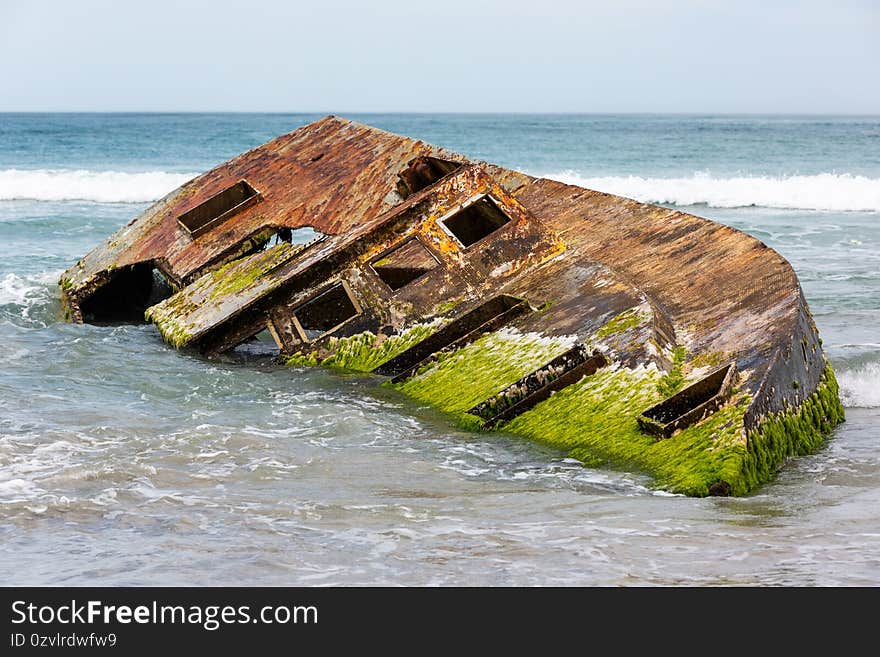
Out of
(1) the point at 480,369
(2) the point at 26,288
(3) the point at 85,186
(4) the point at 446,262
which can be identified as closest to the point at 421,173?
(4) the point at 446,262

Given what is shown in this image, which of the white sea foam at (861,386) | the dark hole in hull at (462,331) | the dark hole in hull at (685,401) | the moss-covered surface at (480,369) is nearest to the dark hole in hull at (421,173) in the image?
the dark hole in hull at (462,331)

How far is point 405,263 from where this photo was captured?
25.3 ft

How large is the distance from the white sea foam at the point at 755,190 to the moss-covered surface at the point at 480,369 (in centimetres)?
1830

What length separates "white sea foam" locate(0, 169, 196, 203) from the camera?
27.1 meters

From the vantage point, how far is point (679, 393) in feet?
18.9

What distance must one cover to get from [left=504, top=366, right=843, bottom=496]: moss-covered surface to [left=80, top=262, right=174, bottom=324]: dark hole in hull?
5081 mm

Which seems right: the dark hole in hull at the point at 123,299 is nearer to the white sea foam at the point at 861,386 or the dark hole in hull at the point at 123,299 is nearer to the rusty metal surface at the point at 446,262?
the rusty metal surface at the point at 446,262

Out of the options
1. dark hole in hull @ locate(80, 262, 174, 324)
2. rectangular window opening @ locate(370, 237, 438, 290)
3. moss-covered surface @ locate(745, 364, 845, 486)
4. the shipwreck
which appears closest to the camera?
moss-covered surface @ locate(745, 364, 845, 486)

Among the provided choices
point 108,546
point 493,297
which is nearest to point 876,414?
point 493,297

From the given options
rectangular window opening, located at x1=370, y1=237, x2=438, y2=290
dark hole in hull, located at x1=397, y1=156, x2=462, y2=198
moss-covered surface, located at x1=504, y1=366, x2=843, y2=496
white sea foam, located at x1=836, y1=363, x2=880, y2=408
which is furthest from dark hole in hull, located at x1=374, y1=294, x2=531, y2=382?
white sea foam, located at x1=836, y1=363, x2=880, y2=408

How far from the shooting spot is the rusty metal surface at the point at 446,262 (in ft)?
21.6

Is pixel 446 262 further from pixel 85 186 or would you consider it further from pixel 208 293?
pixel 85 186

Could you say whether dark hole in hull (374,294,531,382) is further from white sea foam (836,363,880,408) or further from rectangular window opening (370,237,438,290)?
white sea foam (836,363,880,408)

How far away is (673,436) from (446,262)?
100 inches
